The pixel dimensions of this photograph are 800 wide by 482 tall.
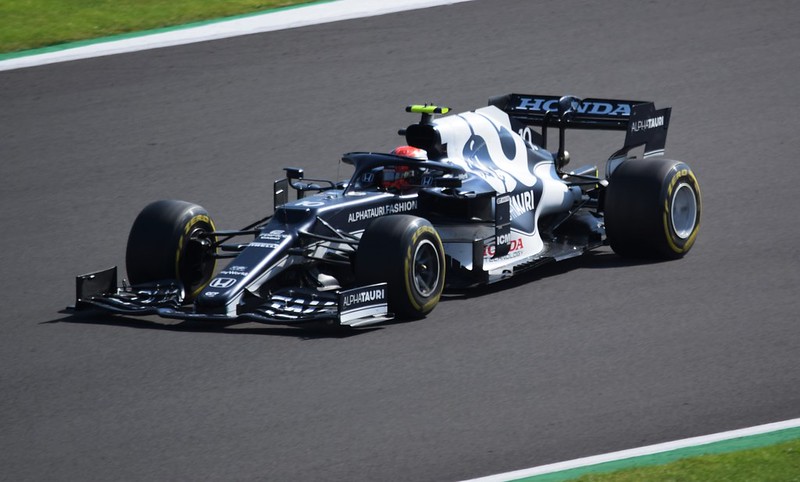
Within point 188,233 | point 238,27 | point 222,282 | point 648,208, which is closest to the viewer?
point 222,282

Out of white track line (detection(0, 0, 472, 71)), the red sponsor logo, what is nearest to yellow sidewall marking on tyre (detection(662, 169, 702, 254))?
the red sponsor logo

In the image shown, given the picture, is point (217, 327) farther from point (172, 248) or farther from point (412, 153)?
point (412, 153)

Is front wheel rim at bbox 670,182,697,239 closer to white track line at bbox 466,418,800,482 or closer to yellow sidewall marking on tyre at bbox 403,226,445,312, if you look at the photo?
yellow sidewall marking on tyre at bbox 403,226,445,312

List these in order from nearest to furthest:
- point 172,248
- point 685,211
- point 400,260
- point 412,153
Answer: point 400,260 → point 172,248 → point 412,153 → point 685,211

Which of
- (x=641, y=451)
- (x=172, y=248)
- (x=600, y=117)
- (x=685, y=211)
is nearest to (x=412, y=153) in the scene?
(x=172, y=248)

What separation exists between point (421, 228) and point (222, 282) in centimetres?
146

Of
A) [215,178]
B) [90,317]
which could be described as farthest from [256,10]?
[90,317]

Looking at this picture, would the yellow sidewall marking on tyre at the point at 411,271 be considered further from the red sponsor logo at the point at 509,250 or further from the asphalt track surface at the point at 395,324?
the red sponsor logo at the point at 509,250

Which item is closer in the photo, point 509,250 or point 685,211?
point 509,250

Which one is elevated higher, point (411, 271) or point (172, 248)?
point (172, 248)

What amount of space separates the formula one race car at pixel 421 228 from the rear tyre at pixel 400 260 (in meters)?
0.01

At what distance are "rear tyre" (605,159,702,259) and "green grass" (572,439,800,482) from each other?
13.7 ft

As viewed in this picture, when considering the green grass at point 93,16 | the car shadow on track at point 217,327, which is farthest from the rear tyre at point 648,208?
the green grass at point 93,16

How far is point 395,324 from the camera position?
1013 centimetres
